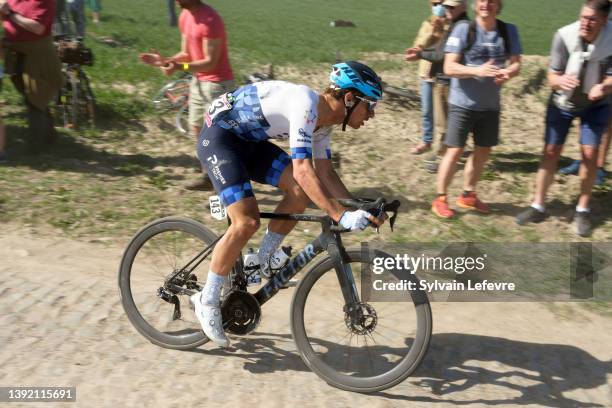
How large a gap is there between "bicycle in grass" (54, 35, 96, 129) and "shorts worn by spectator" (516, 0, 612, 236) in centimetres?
602

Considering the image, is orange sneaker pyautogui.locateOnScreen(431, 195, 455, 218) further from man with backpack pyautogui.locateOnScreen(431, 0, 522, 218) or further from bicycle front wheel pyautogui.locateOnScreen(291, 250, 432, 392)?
bicycle front wheel pyautogui.locateOnScreen(291, 250, 432, 392)

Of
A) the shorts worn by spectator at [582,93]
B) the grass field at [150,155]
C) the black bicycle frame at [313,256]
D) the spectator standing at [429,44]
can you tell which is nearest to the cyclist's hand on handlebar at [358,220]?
the black bicycle frame at [313,256]

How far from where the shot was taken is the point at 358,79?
168 inches

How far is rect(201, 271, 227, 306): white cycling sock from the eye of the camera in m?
4.66

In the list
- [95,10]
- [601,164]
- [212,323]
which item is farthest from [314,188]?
[95,10]

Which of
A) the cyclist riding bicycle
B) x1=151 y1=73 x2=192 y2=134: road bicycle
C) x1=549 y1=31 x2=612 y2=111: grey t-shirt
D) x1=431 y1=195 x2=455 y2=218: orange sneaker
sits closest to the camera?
the cyclist riding bicycle

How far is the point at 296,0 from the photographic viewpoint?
91.6ft

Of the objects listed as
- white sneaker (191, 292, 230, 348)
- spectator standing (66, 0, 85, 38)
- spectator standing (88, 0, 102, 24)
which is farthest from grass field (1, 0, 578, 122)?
white sneaker (191, 292, 230, 348)

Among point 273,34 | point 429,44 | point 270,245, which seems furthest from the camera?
point 273,34

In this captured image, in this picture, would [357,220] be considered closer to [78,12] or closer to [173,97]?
[173,97]

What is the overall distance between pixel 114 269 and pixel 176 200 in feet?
5.56

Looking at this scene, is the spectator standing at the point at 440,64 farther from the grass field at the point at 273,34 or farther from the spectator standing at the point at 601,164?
the grass field at the point at 273,34

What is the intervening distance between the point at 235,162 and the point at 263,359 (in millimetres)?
1379

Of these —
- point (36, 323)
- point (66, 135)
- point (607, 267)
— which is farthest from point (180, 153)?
point (607, 267)
